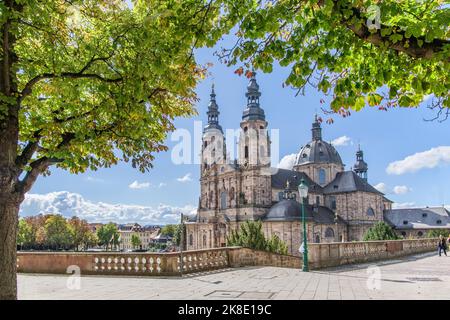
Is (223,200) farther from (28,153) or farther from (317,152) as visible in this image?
(28,153)

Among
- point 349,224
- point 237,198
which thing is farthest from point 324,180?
point 237,198

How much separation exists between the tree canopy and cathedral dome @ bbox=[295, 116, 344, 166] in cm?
8258

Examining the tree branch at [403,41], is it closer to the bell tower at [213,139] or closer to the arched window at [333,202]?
the bell tower at [213,139]

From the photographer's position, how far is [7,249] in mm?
7480

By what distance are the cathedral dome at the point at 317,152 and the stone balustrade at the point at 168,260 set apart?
68.7 meters

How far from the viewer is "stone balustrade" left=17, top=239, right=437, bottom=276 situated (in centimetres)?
1413

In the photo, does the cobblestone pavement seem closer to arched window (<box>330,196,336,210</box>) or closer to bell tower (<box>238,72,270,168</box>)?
bell tower (<box>238,72,270,168</box>)

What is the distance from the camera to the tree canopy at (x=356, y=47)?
18.6 feet

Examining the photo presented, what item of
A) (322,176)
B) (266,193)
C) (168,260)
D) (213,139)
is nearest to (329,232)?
(266,193)

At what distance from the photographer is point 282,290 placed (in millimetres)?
10453

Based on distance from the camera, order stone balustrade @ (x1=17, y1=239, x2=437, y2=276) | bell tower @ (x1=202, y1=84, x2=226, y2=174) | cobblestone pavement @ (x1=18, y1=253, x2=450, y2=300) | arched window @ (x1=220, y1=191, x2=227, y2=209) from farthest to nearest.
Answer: bell tower @ (x1=202, y1=84, x2=226, y2=174) → arched window @ (x1=220, y1=191, x2=227, y2=209) → stone balustrade @ (x1=17, y1=239, x2=437, y2=276) → cobblestone pavement @ (x1=18, y1=253, x2=450, y2=300)

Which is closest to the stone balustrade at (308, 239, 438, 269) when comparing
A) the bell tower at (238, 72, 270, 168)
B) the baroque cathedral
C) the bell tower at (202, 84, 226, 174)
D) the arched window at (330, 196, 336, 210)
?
the baroque cathedral

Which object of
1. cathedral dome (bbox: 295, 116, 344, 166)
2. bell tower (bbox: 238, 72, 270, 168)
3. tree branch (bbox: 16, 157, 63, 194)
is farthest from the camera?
cathedral dome (bbox: 295, 116, 344, 166)
